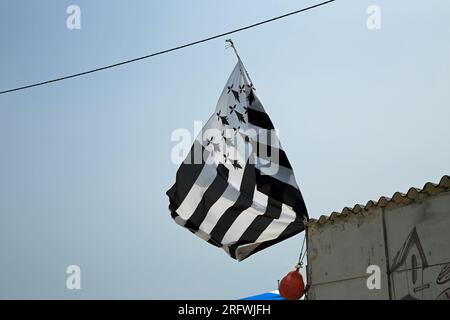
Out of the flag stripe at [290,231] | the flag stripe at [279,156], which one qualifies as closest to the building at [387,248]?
the flag stripe at [290,231]

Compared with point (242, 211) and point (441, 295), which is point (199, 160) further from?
point (441, 295)

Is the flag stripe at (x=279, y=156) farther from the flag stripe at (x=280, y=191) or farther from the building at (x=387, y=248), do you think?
the building at (x=387, y=248)

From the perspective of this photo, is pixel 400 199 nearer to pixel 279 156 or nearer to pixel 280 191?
pixel 280 191

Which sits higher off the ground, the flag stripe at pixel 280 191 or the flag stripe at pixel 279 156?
the flag stripe at pixel 279 156

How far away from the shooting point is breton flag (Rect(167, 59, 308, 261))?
10.8 meters

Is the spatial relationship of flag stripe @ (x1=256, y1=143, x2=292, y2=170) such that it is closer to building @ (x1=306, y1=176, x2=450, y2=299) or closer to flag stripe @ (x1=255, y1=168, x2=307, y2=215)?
flag stripe @ (x1=255, y1=168, x2=307, y2=215)

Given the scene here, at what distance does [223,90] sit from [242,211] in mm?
2194

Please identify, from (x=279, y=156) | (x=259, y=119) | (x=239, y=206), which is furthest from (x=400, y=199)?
(x=259, y=119)

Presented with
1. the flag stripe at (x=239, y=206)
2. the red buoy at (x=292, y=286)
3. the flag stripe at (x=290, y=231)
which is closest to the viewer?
the red buoy at (x=292, y=286)

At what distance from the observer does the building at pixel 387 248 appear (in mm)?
8383

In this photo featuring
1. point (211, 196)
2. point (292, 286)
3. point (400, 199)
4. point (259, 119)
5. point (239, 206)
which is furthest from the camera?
point (259, 119)

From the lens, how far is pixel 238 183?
1114 centimetres

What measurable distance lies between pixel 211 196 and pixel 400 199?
336 centimetres

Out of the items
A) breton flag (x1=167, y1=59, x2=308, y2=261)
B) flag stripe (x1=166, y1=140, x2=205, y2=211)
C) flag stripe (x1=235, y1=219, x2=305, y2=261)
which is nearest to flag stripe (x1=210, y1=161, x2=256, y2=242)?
breton flag (x1=167, y1=59, x2=308, y2=261)
